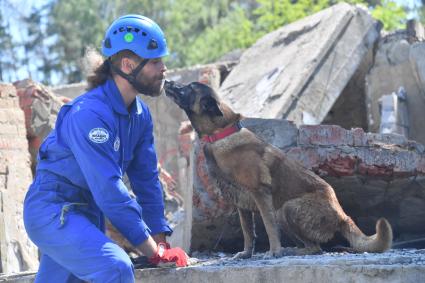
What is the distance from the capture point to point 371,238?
19.7 ft

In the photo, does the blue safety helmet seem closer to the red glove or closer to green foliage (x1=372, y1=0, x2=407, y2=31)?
the red glove

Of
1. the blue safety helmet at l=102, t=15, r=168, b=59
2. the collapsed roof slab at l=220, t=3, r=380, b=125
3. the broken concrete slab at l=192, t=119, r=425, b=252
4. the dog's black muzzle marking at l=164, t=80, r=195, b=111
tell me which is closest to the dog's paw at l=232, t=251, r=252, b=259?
the broken concrete slab at l=192, t=119, r=425, b=252

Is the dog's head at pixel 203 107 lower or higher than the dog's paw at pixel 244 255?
higher

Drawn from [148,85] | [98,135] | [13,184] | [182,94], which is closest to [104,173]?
[98,135]

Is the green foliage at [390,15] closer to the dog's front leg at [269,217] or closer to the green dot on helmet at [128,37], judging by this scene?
the dog's front leg at [269,217]

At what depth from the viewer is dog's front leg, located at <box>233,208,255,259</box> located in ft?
20.7

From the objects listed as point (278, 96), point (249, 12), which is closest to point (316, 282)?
point (278, 96)

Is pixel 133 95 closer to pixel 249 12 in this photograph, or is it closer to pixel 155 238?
pixel 155 238

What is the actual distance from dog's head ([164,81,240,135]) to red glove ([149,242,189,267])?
55.9 inches

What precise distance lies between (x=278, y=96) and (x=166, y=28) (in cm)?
2090

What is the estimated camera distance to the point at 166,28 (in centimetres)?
3048

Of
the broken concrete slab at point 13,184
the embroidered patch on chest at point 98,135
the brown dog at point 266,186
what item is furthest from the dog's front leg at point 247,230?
the broken concrete slab at point 13,184

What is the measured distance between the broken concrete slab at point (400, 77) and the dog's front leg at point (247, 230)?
3435 mm

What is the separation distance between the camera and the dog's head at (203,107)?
644 cm
